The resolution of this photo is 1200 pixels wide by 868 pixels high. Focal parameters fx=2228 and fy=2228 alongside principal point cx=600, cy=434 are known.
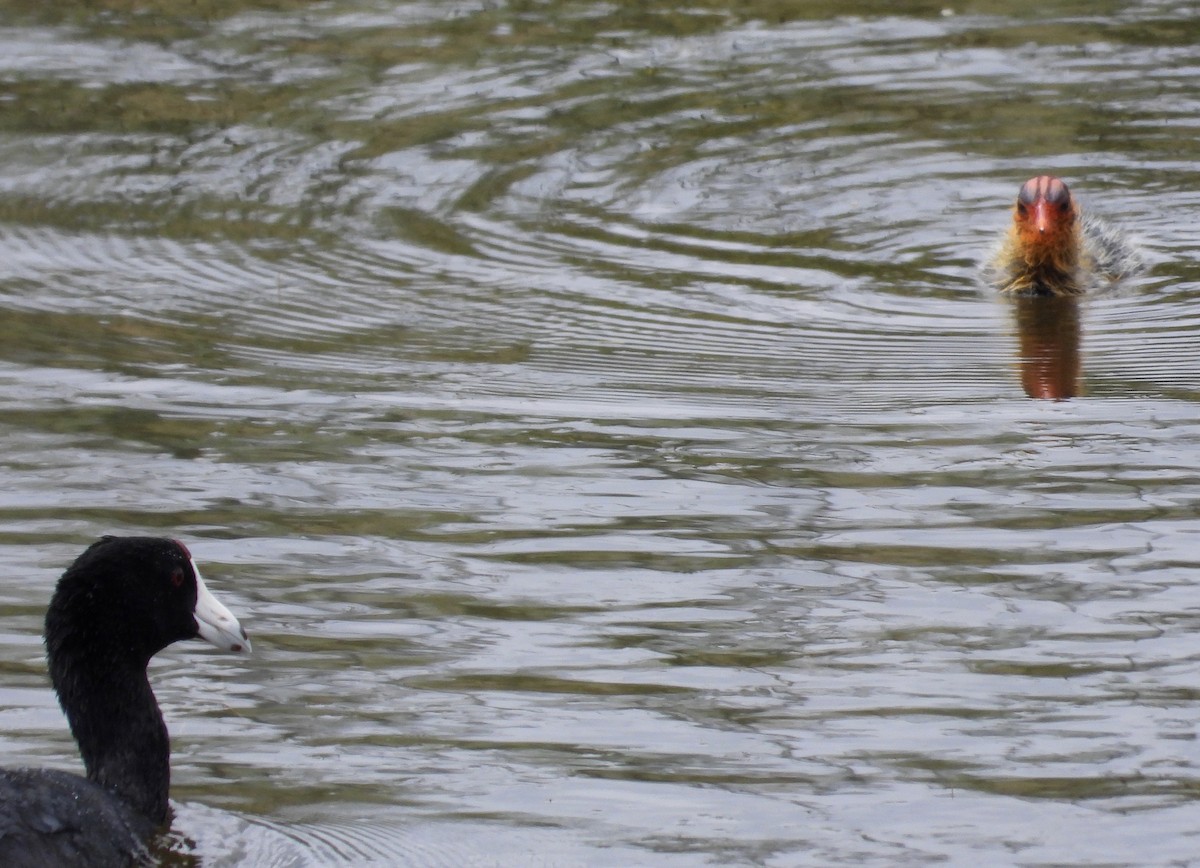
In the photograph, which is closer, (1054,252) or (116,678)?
(116,678)

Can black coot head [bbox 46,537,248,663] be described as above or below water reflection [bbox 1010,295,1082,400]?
above

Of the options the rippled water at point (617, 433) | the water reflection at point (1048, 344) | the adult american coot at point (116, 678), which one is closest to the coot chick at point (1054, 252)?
the water reflection at point (1048, 344)

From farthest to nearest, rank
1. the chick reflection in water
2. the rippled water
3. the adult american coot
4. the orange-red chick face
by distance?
the orange-red chick face → the chick reflection in water → the rippled water → the adult american coot

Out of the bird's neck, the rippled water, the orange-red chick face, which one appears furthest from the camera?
the orange-red chick face

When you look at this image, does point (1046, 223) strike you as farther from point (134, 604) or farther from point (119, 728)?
point (119, 728)

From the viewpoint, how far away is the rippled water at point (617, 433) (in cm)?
548

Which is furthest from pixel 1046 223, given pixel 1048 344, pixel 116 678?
pixel 116 678

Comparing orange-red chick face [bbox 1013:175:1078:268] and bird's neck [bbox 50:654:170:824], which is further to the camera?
orange-red chick face [bbox 1013:175:1078:268]

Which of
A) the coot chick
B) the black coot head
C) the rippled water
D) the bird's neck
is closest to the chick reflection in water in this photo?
the coot chick

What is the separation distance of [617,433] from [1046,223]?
140 inches

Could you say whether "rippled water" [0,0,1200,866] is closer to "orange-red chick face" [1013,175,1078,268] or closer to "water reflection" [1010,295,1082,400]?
"water reflection" [1010,295,1082,400]

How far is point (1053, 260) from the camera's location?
10.6m

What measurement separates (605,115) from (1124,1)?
15.2ft

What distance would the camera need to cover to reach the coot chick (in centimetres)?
1059
